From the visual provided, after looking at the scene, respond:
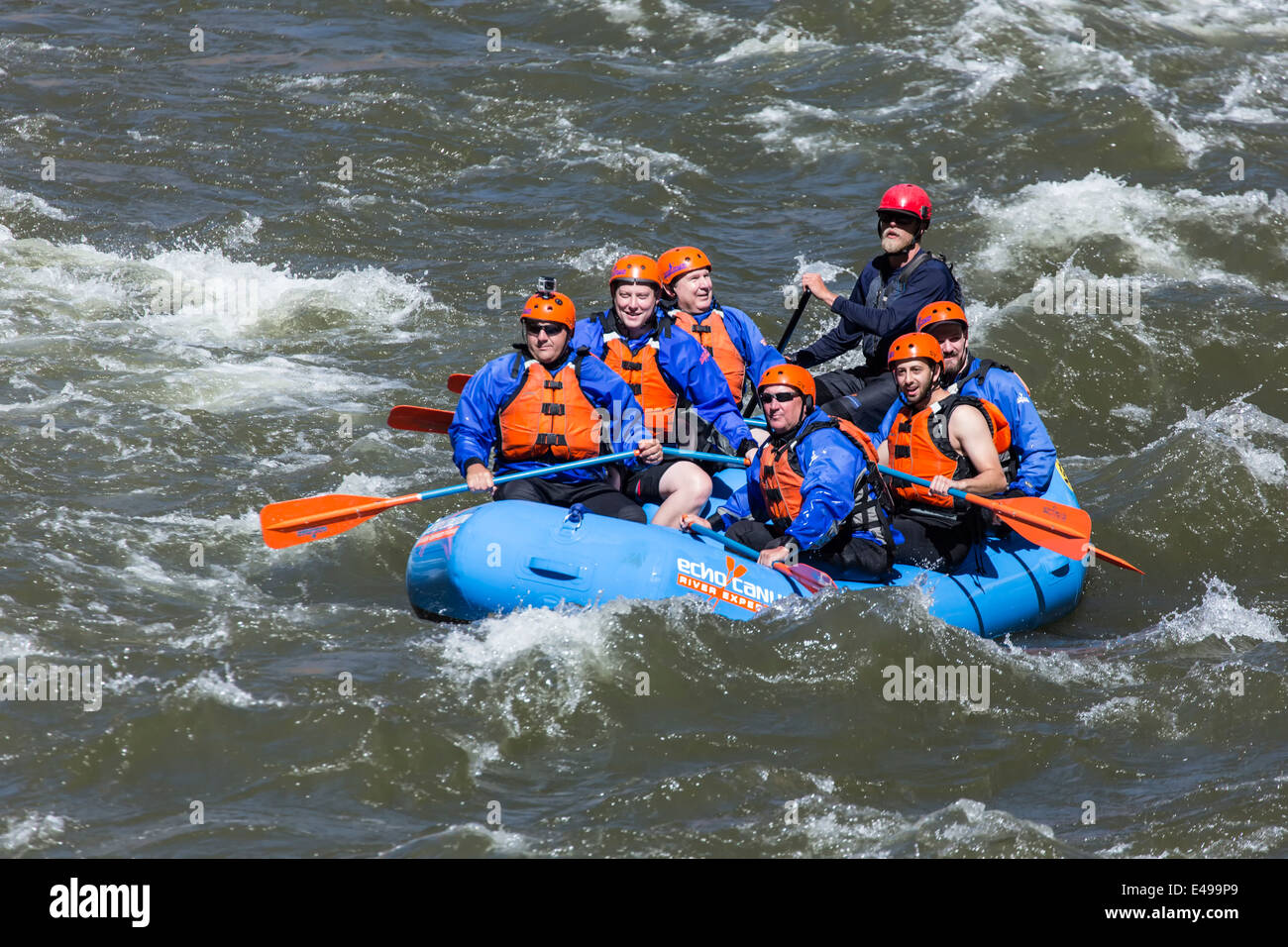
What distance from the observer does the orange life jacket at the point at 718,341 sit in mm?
8047

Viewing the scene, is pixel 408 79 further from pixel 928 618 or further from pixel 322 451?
pixel 928 618

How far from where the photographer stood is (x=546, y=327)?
7.09m

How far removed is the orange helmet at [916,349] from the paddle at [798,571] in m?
1.09

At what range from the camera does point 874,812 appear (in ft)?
18.2

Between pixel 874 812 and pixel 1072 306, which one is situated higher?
pixel 1072 306

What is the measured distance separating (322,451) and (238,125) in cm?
653

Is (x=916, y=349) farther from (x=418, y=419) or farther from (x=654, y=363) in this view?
(x=418, y=419)

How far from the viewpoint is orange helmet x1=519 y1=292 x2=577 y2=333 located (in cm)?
706

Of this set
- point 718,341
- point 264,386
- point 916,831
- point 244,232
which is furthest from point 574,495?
point 244,232

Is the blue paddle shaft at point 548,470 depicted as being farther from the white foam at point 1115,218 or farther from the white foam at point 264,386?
the white foam at point 1115,218

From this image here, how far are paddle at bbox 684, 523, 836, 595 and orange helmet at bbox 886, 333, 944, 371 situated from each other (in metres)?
1.09

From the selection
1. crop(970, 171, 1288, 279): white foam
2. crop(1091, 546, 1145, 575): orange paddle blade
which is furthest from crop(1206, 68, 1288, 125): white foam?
crop(1091, 546, 1145, 575): orange paddle blade

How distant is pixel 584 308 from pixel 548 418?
4678mm
